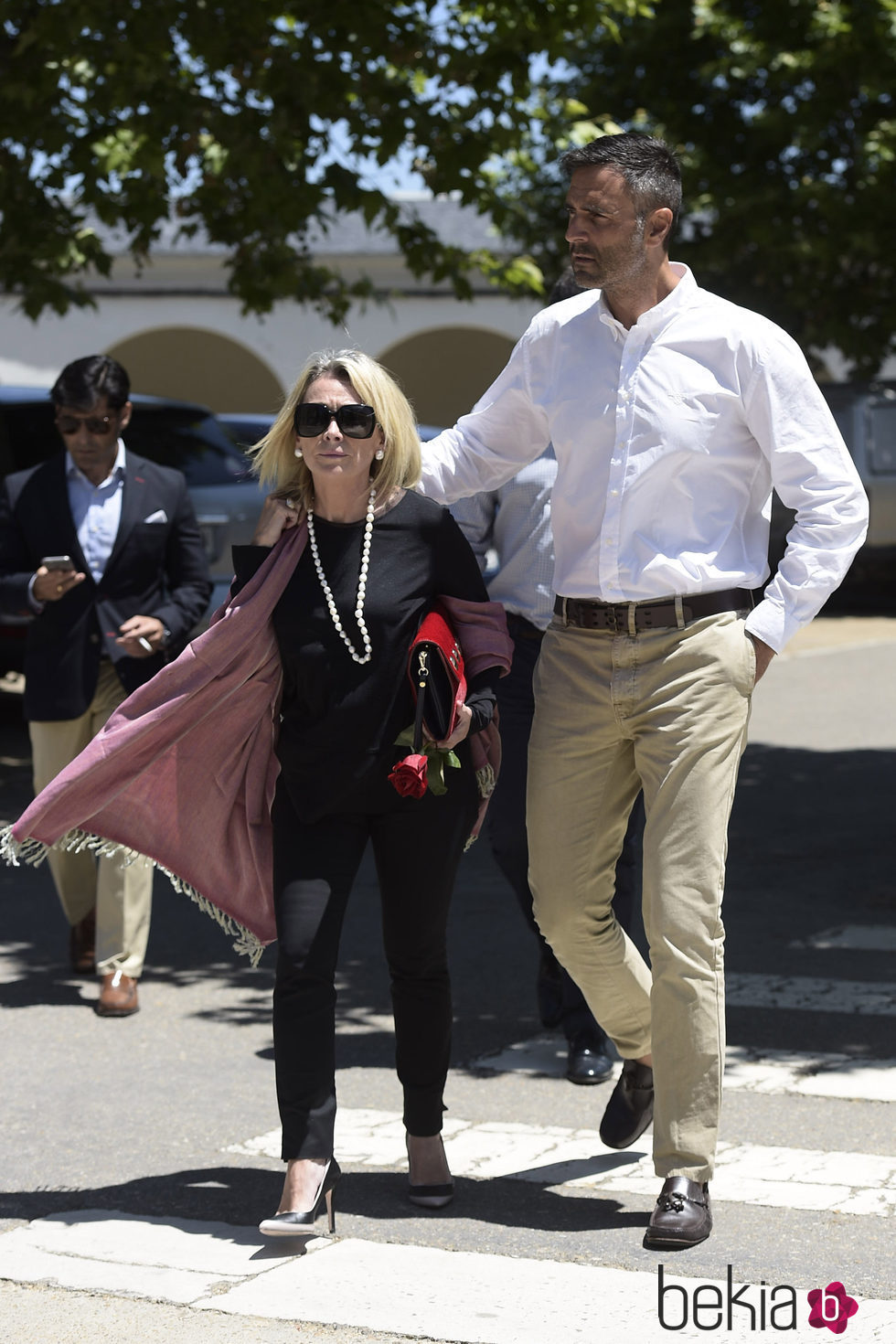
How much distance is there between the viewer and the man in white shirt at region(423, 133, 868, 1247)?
13.3ft

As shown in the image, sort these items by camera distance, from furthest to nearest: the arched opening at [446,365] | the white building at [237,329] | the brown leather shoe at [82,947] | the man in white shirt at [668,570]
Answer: the arched opening at [446,365]
the white building at [237,329]
the brown leather shoe at [82,947]
the man in white shirt at [668,570]

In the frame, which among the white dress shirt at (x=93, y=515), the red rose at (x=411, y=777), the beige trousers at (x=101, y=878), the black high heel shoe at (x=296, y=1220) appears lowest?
the black high heel shoe at (x=296, y=1220)

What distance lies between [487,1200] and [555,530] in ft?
4.95

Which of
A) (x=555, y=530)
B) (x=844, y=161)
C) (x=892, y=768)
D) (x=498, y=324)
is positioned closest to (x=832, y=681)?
(x=892, y=768)

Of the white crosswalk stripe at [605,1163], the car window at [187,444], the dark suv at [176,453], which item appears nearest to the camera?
the white crosswalk stripe at [605,1163]

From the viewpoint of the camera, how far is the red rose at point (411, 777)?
4.06 m

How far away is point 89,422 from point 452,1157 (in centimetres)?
288

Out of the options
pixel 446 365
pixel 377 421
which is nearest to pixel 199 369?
pixel 446 365

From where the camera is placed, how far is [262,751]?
443 centimetres

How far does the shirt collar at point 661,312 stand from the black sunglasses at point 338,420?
0.56m

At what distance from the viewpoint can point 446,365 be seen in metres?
32.4

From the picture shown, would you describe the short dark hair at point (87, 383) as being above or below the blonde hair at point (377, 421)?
above

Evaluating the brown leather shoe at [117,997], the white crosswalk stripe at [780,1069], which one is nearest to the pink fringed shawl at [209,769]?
the white crosswalk stripe at [780,1069]

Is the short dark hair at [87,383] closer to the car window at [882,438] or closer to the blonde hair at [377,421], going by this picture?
the blonde hair at [377,421]
